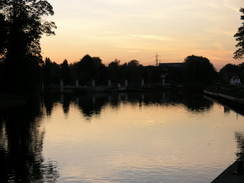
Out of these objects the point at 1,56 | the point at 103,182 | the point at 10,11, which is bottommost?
the point at 103,182

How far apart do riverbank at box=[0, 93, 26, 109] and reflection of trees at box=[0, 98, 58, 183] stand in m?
24.2

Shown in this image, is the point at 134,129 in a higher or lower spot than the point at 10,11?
lower

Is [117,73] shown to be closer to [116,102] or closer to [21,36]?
[116,102]

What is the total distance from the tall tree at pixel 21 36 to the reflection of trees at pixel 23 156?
91.0 ft

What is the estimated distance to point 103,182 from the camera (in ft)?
49.0

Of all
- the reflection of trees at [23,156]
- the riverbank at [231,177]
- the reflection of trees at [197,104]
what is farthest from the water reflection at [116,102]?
the riverbank at [231,177]

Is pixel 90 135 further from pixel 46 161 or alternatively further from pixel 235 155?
pixel 235 155

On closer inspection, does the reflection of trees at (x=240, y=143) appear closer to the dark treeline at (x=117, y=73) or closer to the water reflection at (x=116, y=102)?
the water reflection at (x=116, y=102)

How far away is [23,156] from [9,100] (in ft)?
135

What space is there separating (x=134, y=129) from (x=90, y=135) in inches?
201

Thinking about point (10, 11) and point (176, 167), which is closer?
point (176, 167)

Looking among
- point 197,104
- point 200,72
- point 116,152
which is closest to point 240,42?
point 197,104

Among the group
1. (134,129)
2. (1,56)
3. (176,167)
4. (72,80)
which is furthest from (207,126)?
(72,80)

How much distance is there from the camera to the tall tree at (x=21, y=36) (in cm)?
5658
